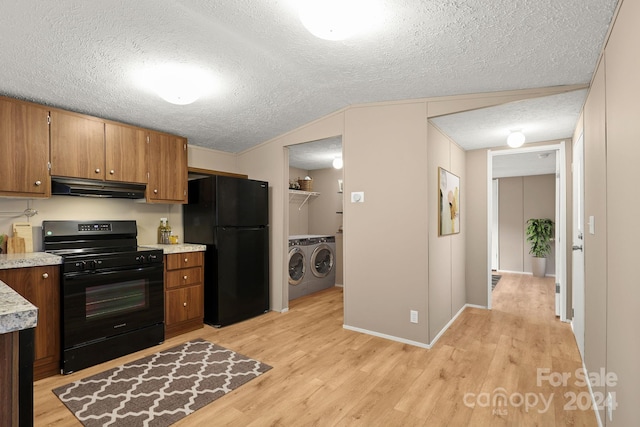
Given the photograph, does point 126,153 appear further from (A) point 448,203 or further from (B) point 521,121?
(B) point 521,121

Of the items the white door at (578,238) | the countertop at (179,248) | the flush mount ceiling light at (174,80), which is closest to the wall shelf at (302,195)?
the countertop at (179,248)

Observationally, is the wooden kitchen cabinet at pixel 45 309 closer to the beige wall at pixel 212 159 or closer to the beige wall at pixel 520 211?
the beige wall at pixel 212 159

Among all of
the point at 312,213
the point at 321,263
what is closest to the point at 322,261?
the point at 321,263

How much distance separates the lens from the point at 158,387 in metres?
2.37

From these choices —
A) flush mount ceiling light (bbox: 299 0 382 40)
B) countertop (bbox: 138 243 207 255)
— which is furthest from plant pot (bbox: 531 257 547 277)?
flush mount ceiling light (bbox: 299 0 382 40)

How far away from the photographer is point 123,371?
103 inches

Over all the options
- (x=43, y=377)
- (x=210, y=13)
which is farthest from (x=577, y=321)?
(x=43, y=377)

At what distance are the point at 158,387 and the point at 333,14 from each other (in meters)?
2.73

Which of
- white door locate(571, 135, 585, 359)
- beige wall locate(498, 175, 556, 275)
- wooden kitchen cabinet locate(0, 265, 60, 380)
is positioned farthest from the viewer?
beige wall locate(498, 175, 556, 275)

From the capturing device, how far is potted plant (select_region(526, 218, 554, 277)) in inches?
261

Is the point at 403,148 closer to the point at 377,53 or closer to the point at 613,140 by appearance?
the point at 377,53

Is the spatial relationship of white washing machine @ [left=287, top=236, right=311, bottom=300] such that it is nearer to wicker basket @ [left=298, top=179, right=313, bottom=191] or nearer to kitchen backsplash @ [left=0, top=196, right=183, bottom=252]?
Answer: wicker basket @ [left=298, top=179, right=313, bottom=191]

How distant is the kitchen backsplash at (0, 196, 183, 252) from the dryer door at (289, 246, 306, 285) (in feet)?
5.26

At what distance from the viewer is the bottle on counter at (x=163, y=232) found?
150 inches
